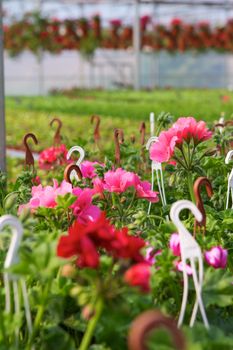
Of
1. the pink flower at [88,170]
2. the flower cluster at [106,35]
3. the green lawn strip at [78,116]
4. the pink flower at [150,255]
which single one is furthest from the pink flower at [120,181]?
the flower cluster at [106,35]

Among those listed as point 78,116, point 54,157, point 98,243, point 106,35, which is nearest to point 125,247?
point 98,243

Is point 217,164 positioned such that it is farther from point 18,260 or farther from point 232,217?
point 18,260

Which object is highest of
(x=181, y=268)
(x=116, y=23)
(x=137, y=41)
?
(x=116, y=23)

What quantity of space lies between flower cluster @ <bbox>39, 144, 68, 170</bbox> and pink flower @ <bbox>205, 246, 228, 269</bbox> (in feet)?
6.12

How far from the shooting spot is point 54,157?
11.8 feet

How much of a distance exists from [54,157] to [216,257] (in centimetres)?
196

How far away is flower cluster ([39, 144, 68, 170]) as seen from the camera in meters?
3.55

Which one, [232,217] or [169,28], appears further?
[169,28]

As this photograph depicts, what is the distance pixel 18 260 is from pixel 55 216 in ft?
1.32

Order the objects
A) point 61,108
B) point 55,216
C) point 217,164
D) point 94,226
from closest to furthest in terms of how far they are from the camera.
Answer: point 94,226, point 55,216, point 217,164, point 61,108

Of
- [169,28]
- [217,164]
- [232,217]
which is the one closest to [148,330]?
[232,217]

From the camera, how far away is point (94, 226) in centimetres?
128

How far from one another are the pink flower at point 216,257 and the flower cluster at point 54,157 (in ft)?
6.12

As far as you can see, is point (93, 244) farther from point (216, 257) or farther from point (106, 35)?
point (106, 35)
